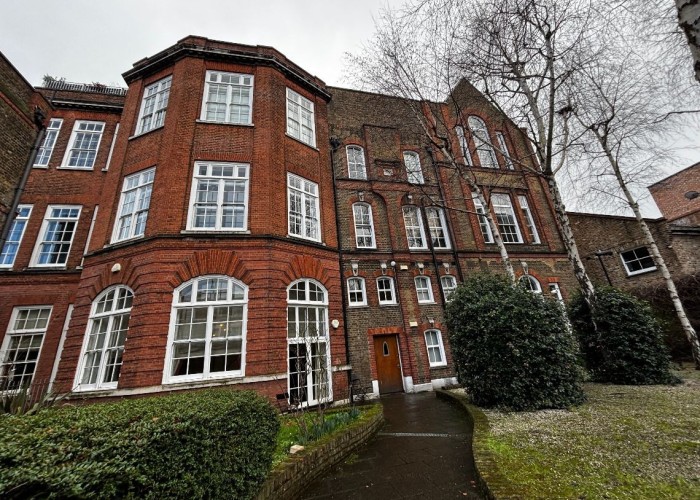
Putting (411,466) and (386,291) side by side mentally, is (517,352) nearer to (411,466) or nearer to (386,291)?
(411,466)

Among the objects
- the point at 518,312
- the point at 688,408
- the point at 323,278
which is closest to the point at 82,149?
the point at 323,278

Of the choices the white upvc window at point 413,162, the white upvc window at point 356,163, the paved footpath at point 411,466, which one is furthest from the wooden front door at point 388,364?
the white upvc window at point 413,162

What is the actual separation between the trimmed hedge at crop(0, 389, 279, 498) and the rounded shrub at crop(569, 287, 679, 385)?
10.6m

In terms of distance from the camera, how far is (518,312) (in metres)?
7.31

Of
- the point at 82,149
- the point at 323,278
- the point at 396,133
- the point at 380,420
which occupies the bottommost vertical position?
the point at 380,420

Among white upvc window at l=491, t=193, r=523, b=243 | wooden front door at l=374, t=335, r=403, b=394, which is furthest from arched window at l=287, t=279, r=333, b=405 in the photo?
white upvc window at l=491, t=193, r=523, b=243

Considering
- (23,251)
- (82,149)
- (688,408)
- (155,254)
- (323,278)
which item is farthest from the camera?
(82,149)

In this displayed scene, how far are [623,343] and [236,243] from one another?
1247 cm

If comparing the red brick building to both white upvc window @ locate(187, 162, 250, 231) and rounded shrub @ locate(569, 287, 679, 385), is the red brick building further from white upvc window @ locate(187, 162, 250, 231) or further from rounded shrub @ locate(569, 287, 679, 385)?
rounded shrub @ locate(569, 287, 679, 385)

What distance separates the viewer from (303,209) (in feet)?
38.0

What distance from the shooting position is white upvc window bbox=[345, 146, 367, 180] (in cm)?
1548

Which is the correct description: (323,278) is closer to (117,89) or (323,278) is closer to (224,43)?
(224,43)

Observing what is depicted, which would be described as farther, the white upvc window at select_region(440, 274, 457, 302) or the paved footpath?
the white upvc window at select_region(440, 274, 457, 302)

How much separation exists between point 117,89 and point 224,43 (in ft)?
34.0
